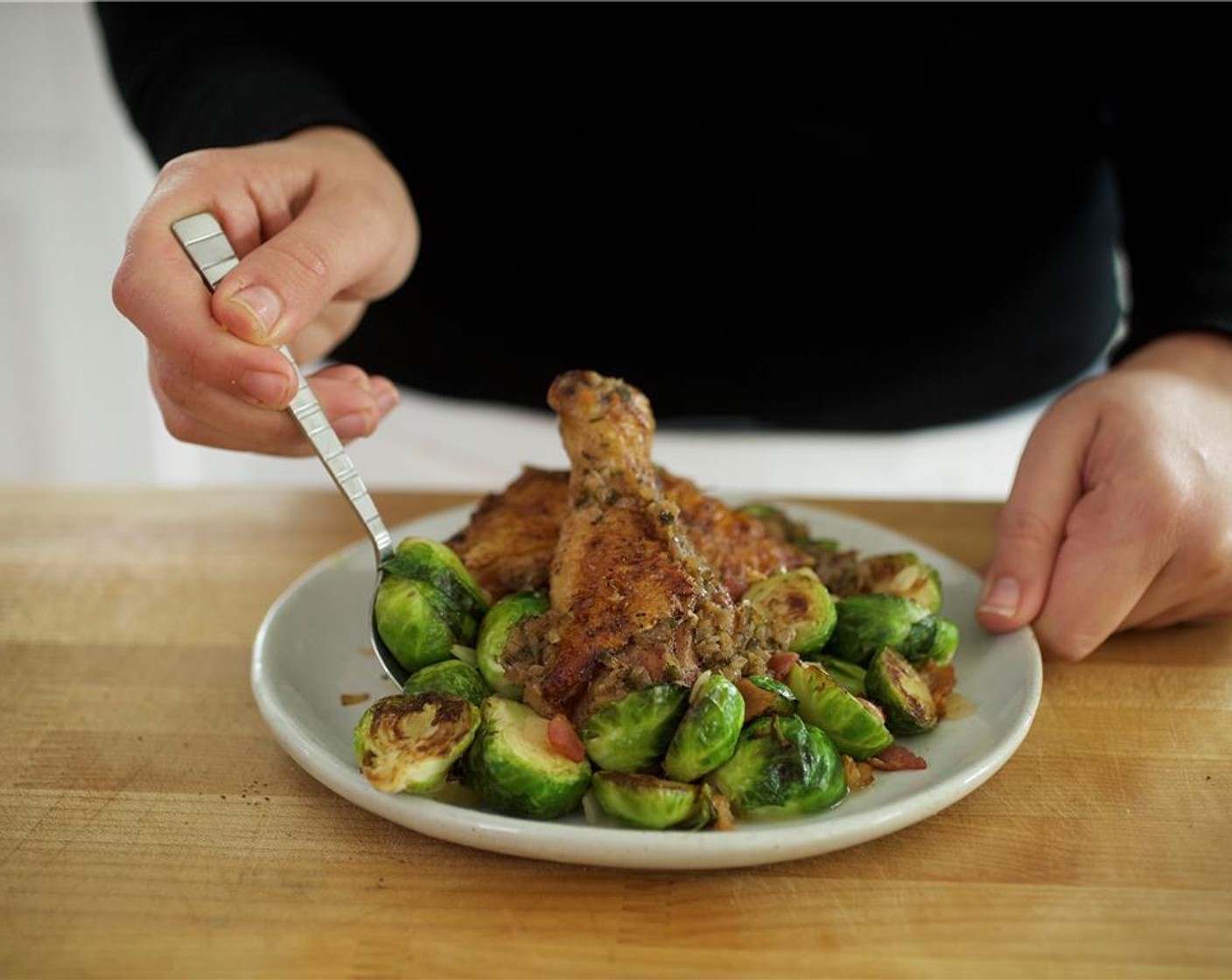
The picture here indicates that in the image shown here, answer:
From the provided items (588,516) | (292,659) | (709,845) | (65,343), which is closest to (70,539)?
(292,659)

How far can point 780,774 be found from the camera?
2.10 metres

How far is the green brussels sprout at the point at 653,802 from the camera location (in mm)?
2039

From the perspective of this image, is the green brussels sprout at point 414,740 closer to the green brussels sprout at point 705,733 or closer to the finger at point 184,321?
the green brussels sprout at point 705,733

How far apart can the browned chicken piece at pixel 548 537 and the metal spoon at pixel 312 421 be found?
0.22 meters

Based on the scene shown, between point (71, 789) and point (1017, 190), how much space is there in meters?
3.26

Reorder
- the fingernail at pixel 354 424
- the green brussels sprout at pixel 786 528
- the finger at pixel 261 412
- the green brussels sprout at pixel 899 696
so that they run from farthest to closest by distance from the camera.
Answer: the green brussels sprout at pixel 786 528 → the fingernail at pixel 354 424 → the finger at pixel 261 412 → the green brussels sprout at pixel 899 696

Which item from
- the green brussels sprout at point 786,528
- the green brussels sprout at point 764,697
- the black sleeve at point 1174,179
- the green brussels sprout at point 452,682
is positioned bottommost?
the green brussels sprout at point 786,528

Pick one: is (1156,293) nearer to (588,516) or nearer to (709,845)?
(588,516)

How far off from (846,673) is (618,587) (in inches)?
19.7

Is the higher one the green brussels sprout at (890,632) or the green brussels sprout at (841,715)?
the green brussels sprout at (841,715)

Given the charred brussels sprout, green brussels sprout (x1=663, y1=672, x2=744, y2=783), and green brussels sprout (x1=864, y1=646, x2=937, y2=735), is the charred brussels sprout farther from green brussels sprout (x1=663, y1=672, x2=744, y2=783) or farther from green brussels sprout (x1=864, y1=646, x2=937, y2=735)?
green brussels sprout (x1=663, y1=672, x2=744, y2=783)

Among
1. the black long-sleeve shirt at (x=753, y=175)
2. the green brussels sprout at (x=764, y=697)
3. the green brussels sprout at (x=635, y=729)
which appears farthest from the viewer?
the black long-sleeve shirt at (x=753, y=175)

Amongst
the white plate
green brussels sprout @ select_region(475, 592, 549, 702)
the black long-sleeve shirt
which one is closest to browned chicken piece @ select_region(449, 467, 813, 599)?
green brussels sprout @ select_region(475, 592, 549, 702)

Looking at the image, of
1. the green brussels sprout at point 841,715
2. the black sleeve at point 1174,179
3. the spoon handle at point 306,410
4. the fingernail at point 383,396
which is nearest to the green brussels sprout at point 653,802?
the green brussels sprout at point 841,715
